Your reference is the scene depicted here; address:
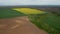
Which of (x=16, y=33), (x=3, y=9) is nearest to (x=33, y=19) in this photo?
(x=16, y=33)

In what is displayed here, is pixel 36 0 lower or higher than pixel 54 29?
higher

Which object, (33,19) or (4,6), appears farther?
(4,6)

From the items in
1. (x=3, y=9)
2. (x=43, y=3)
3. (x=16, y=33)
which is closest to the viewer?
(x=16, y=33)

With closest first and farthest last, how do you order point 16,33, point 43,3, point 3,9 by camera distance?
1. point 16,33
2. point 3,9
3. point 43,3

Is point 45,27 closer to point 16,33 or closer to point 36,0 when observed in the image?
point 16,33

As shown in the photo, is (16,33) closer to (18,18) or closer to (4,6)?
(18,18)

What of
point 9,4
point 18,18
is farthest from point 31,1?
point 18,18
